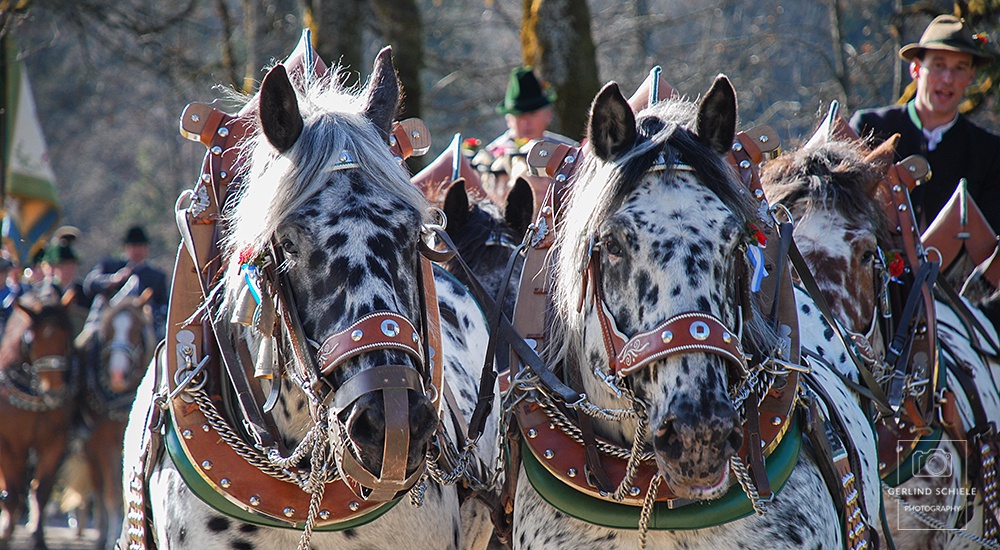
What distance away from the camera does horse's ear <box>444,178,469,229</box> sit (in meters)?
4.54

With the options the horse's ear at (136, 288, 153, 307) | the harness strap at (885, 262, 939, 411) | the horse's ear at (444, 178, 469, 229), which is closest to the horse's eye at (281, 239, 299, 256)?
the horse's ear at (444, 178, 469, 229)

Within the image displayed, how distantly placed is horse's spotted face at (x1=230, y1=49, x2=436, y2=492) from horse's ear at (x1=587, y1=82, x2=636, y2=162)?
19.3 inches

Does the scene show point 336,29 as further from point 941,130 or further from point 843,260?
point 843,260

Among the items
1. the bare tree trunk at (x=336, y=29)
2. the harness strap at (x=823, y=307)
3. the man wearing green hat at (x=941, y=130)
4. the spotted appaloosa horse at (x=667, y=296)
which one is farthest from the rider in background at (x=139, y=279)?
the spotted appaloosa horse at (x=667, y=296)

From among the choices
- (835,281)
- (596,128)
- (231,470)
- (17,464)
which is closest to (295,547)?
(231,470)

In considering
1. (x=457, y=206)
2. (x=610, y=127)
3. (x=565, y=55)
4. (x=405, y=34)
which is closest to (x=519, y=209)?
(x=457, y=206)

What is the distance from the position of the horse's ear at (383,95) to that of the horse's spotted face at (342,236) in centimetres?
8

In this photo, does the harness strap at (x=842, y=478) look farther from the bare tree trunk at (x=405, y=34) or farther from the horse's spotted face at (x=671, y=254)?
the bare tree trunk at (x=405, y=34)

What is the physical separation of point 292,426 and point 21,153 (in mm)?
5948

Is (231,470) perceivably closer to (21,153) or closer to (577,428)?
(577,428)

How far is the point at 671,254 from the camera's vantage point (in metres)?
2.40

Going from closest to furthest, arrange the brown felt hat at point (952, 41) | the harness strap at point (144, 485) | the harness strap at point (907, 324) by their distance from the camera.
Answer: the harness strap at point (144, 485), the harness strap at point (907, 324), the brown felt hat at point (952, 41)

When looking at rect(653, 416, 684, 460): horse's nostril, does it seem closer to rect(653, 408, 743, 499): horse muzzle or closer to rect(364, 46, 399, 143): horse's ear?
rect(653, 408, 743, 499): horse muzzle

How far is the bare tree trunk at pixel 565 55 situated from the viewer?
7.84 meters
